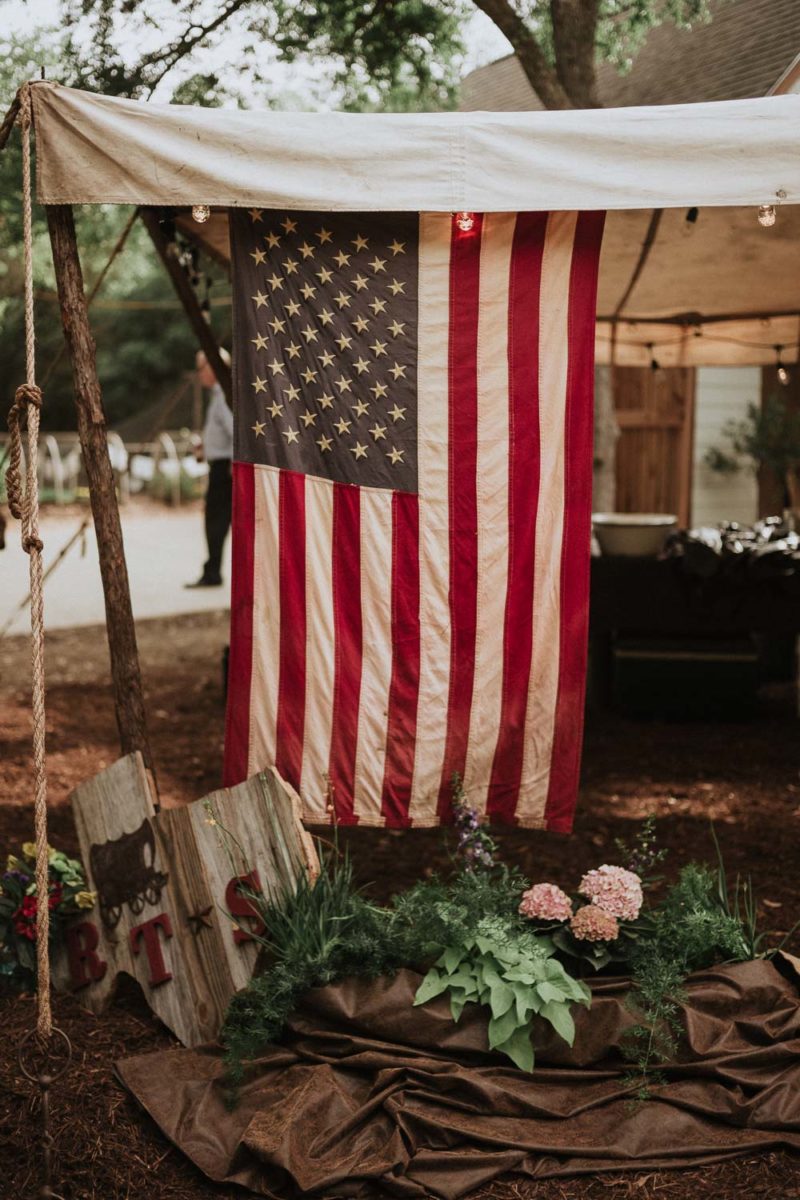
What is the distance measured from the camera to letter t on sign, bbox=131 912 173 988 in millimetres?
3367

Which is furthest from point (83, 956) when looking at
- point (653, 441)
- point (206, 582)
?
point (653, 441)

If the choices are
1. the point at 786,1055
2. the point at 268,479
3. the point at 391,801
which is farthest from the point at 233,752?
the point at 786,1055

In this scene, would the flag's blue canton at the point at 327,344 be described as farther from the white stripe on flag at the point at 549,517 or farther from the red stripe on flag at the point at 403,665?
the white stripe on flag at the point at 549,517

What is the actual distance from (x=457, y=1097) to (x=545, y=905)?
550mm

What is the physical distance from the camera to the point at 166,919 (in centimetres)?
339

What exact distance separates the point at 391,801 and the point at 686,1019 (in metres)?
1.13

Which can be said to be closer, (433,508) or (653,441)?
(433,508)

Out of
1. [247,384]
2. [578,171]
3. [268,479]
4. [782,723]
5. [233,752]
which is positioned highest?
[578,171]

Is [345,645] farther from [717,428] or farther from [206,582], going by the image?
[717,428]

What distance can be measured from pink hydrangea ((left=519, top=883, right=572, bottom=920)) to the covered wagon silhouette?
1.06 m

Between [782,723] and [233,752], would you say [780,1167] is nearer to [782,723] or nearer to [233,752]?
[233,752]

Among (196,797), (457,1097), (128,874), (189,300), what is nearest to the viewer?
(457,1097)

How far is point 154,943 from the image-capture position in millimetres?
3395

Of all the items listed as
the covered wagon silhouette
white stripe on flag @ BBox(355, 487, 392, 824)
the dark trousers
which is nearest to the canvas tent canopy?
white stripe on flag @ BBox(355, 487, 392, 824)
